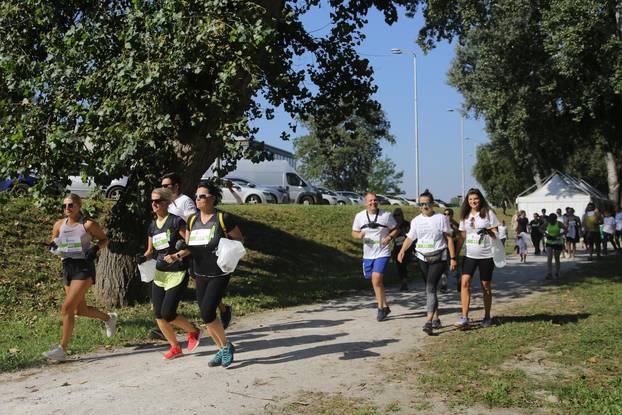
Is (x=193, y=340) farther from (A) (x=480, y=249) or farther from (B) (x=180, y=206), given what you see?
(A) (x=480, y=249)

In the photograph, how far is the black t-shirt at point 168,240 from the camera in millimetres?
6230

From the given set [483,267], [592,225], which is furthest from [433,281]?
[592,225]

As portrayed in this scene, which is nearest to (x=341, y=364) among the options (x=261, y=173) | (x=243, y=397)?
(x=243, y=397)

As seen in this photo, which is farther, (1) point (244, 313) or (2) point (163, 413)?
→ (1) point (244, 313)

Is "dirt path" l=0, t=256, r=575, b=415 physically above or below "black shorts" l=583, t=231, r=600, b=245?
below

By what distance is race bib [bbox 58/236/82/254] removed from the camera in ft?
21.7

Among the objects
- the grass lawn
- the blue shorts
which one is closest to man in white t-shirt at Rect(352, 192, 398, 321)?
the blue shorts

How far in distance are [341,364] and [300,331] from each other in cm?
180

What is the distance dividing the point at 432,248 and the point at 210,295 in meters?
3.14

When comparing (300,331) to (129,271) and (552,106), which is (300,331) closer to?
(129,271)

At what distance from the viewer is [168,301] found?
6.19m

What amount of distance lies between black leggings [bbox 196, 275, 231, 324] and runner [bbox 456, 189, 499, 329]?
3.33 meters

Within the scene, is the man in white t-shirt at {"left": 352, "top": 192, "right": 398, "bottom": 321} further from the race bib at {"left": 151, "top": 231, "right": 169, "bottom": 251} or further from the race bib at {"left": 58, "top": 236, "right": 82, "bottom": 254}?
the race bib at {"left": 58, "top": 236, "right": 82, "bottom": 254}

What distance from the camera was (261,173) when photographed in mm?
32531
